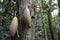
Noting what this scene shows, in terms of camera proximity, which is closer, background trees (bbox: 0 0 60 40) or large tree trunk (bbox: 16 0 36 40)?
large tree trunk (bbox: 16 0 36 40)

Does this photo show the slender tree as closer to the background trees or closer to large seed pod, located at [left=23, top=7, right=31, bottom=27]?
large seed pod, located at [left=23, top=7, right=31, bottom=27]

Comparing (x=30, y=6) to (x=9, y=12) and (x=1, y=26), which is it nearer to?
(x=9, y=12)

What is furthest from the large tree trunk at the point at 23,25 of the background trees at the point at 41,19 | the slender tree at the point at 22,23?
the background trees at the point at 41,19

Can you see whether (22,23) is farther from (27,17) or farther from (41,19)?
(41,19)

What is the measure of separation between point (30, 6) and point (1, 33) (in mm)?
1440

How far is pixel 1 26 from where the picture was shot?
2.43m

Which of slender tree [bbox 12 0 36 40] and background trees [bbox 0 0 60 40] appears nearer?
slender tree [bbox 12 0 36 40]

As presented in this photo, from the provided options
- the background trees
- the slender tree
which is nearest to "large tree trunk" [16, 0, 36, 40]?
the slender tree

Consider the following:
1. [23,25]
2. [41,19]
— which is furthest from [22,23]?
[41,19]

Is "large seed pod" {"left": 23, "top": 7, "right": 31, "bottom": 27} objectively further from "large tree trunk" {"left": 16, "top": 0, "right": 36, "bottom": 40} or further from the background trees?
the background trees

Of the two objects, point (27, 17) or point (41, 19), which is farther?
point (41, 19)

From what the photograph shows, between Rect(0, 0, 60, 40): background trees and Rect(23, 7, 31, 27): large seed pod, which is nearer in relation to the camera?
Rect(23, 7, 31, 27): large seed pod

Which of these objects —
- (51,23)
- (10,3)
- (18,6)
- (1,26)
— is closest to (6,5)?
(10,3)

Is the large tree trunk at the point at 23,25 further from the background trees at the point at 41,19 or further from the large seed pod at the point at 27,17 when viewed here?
the background trees at the point at 41,19
